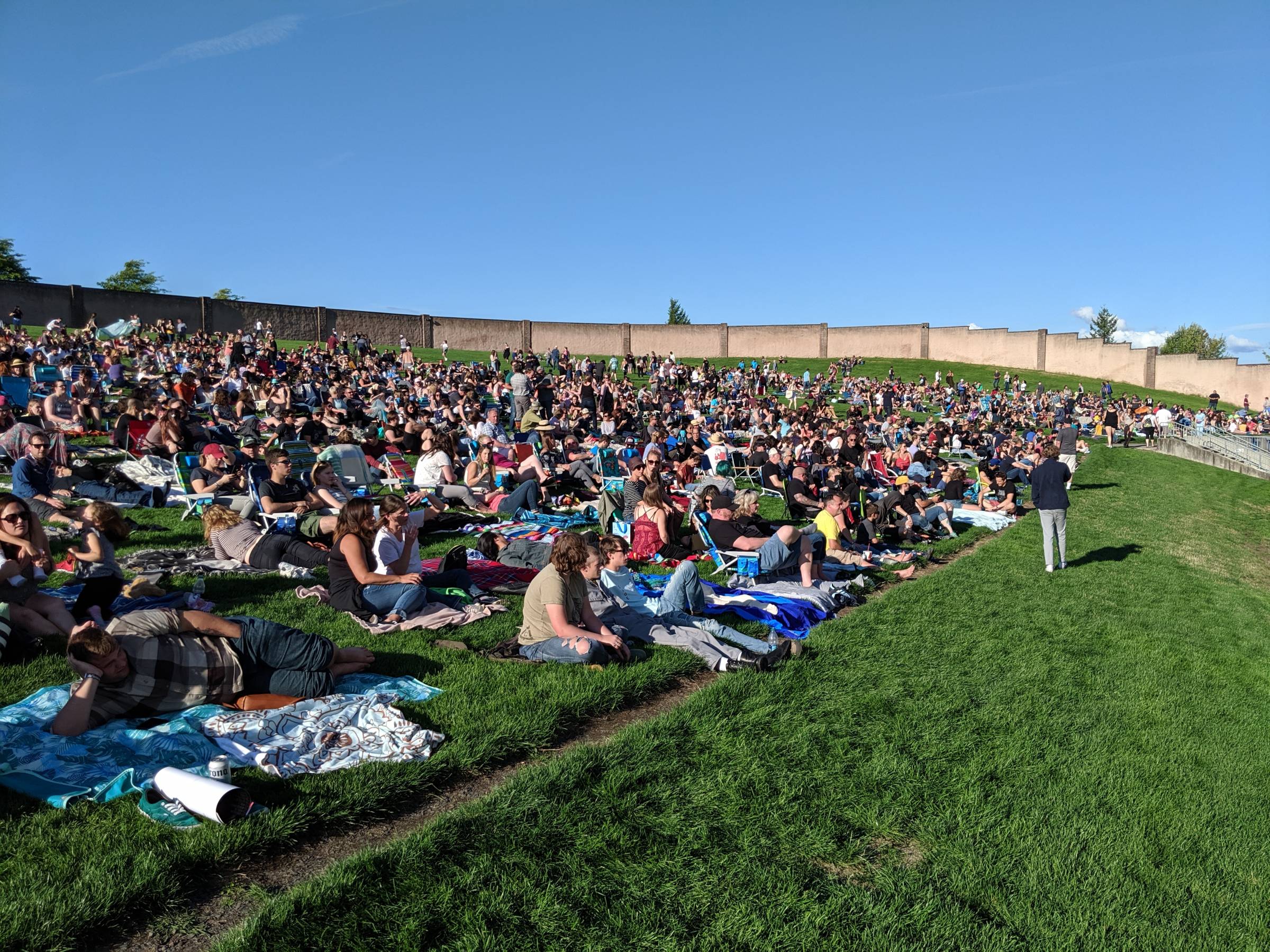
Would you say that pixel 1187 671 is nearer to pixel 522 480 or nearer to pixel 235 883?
pixel 235 883

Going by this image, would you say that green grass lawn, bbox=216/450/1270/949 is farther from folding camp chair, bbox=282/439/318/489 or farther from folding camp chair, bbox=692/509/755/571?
folding camp chair, bbox=282/439/318/489

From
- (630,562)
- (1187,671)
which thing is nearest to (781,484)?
(630,562)

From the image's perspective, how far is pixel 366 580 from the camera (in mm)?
6746

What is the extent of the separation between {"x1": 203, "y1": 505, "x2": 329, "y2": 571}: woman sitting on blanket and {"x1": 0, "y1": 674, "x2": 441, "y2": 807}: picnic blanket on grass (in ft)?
10.4

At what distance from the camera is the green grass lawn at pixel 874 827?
136 inches

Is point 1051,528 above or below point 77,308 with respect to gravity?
below

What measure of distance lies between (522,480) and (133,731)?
927 centimetres

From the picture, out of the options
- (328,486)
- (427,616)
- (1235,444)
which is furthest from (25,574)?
(1235,444)

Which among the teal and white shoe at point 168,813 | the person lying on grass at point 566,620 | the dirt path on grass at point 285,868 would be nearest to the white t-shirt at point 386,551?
the person lying on grass at point 566,620

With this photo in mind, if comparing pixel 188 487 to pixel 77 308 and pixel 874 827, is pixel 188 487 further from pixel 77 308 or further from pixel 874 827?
pixel 77 308

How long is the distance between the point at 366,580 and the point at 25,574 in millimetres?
2283

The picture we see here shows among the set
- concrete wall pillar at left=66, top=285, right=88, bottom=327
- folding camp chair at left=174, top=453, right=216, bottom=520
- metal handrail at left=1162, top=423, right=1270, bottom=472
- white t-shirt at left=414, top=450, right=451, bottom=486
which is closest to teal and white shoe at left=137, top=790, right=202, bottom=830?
folding camp chair at left=174, top=453, right=216, bottom=520

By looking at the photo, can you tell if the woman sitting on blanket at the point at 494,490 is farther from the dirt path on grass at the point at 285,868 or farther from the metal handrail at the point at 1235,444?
the metal handrail at the point at 1235,444

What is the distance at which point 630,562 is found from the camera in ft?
31.7
